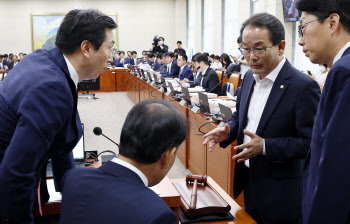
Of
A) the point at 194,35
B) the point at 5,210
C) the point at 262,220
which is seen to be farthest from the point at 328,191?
the point at 194,35

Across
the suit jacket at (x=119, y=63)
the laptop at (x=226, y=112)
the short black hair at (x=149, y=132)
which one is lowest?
the laptop at (x=226, y=112)

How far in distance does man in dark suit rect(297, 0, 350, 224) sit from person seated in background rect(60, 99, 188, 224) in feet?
1.33

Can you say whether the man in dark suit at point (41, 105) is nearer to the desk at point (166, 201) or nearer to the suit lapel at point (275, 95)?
the desk at point (166, 201)

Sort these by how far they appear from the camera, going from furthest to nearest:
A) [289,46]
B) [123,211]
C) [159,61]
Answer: [159,61] < [289,46] < [123,211]

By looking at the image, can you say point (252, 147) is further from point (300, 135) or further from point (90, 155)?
point (90, 155)

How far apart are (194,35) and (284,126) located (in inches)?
536

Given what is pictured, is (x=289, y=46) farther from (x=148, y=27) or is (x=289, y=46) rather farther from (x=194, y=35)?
(x=148, y=27)

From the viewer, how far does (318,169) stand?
99 cm

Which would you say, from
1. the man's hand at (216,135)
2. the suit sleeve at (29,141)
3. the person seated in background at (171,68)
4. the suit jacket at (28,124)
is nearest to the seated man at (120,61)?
the person seated in background at (171,68)

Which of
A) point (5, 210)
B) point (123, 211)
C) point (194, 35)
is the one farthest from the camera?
point (194, 35)

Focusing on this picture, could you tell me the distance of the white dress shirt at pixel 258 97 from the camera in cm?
166

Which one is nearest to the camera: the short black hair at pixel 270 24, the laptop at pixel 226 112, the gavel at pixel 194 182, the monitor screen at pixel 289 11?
the gavel at pixel 194 182

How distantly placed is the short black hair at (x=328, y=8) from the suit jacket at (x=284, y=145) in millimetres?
476

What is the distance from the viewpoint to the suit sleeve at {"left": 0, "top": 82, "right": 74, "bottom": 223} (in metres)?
1.04
